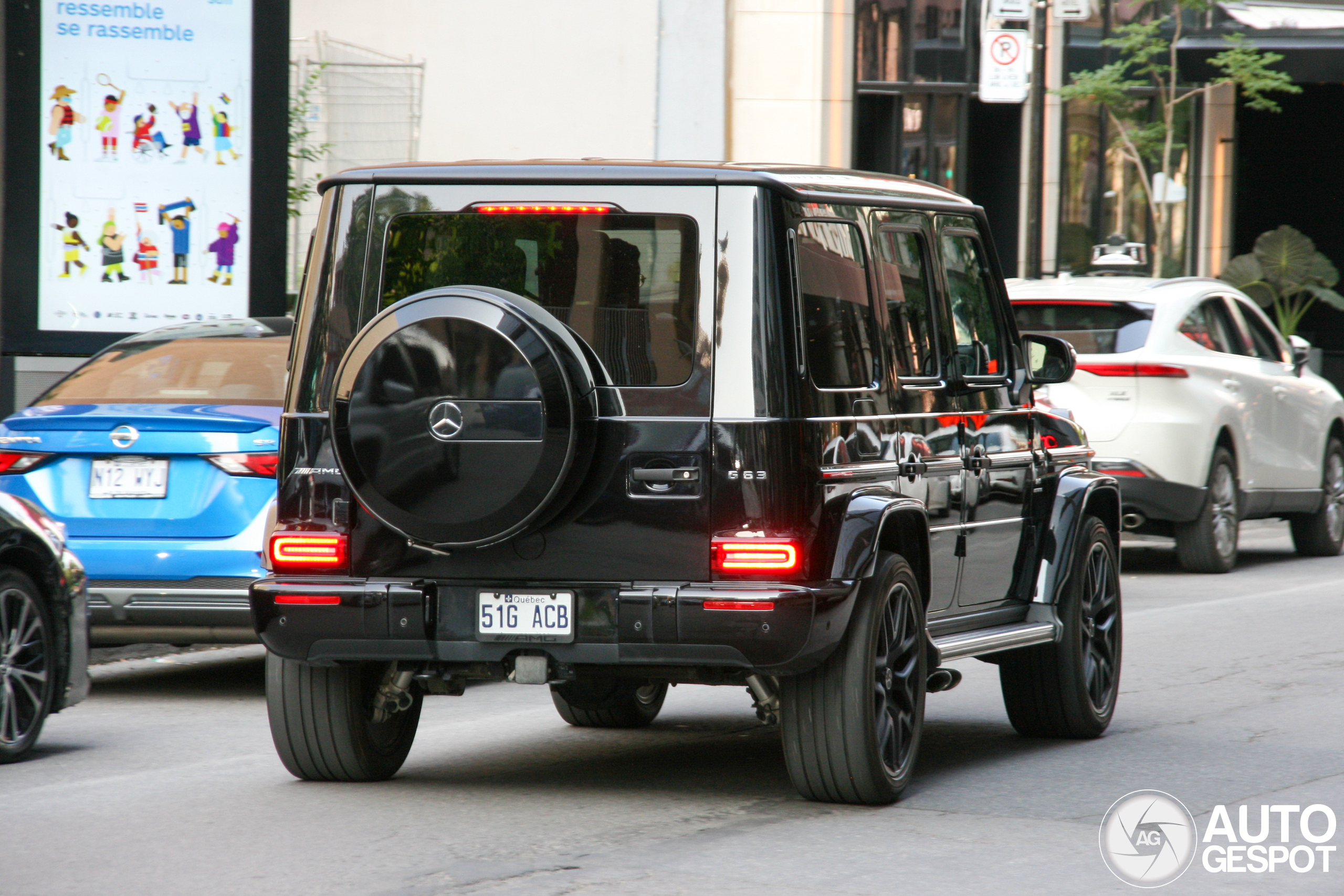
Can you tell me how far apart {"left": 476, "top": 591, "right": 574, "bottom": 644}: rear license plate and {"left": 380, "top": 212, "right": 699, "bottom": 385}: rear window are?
0.68 meters

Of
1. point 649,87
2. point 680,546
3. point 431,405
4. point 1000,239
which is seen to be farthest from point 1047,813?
point 1000,239

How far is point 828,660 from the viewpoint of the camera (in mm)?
5859

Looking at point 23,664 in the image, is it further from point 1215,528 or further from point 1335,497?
point 1335,497

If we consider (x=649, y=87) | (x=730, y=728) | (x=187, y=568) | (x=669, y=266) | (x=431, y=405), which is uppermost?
(x=649, y=87)

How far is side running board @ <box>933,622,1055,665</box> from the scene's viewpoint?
21.5 ft

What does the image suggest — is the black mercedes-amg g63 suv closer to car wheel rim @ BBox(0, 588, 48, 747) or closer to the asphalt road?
the asphalt road

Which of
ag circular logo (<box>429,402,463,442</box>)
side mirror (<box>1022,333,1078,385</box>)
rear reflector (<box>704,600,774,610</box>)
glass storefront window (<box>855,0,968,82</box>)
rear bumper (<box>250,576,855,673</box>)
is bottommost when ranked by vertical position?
rear bumper (<box>250,576,855,673</box>)

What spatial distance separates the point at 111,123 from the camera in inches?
493

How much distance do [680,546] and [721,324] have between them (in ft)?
2.19

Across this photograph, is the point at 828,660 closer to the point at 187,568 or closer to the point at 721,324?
the point at 721,324

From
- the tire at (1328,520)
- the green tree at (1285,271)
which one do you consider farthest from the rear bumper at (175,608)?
the green tree at (1285,271)

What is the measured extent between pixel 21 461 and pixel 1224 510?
8773 millimetres

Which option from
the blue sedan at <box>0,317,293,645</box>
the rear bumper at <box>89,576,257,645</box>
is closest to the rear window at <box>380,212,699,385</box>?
the blue sedan at <box>0,317,293,645</box>

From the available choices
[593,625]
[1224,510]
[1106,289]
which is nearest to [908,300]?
[593,625]
